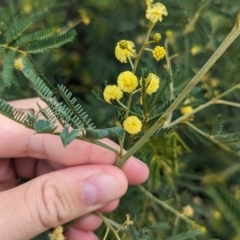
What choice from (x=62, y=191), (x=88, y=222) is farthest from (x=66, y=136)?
(x=88, y=222)

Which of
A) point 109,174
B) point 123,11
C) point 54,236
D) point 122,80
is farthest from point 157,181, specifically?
point 123,11

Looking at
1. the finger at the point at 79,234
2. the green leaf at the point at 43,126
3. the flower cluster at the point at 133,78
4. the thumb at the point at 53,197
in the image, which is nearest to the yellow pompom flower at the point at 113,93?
the flower cluster at the point at 133,78

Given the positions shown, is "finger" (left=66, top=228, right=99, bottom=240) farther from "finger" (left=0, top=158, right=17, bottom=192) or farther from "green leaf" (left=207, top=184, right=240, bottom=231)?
"green leaf" (left=207, top=184, right=240, bottom=231)

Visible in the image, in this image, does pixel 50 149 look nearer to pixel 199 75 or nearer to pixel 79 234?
pixel 79 234

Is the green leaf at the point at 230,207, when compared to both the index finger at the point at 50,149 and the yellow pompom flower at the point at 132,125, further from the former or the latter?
the yellow pompom flower at the point at 132,125

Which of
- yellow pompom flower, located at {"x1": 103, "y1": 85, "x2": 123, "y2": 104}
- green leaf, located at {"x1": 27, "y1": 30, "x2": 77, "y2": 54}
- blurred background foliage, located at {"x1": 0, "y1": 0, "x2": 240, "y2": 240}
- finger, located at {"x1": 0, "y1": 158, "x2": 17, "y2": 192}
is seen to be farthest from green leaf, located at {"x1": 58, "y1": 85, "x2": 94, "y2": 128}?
finger, located at {"x1": 0, "y1": 158, "x2": 17, "y2": 192}

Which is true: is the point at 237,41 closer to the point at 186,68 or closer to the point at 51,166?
the point at 186,68

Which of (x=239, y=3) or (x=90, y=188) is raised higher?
(x=239, y=3)
